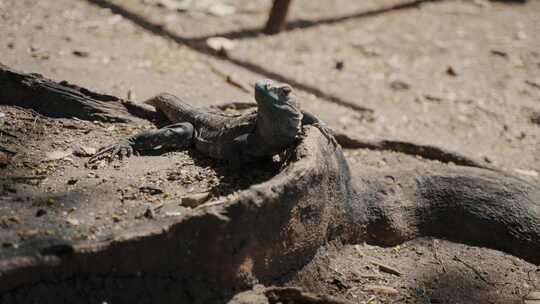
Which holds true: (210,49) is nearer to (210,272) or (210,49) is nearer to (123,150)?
(123,150)

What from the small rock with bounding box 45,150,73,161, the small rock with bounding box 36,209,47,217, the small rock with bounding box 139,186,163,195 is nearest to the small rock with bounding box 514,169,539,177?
the small rock with bounding box 139,186,163,195

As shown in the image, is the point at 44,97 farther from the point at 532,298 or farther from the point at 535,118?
the point at 535,118

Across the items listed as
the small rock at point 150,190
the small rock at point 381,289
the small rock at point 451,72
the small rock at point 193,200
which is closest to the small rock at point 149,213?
the small rock at point 193,200

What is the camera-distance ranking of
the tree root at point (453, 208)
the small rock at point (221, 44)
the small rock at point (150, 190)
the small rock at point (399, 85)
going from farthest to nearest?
the small rock at point (221, 44) → the small rock at point (399, 85) → the tree root at point (453, 208) → the small rock at point (150, 190)

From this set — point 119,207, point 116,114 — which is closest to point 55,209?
point 119,207

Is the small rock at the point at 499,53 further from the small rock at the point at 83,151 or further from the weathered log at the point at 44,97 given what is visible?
the small rock at the point at 83,151

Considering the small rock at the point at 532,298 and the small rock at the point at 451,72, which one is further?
the small rock at the point at 451,72

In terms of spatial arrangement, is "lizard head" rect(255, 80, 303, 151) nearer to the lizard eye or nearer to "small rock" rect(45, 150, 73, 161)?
the lizard eye
